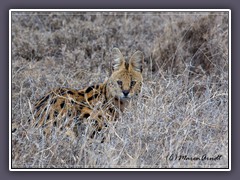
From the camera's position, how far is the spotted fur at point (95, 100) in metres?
7.34

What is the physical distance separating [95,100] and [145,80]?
35.7 inches

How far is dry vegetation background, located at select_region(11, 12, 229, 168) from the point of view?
7051 mm

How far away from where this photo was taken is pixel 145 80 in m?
8.28

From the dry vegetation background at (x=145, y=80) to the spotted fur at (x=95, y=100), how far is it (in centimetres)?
14

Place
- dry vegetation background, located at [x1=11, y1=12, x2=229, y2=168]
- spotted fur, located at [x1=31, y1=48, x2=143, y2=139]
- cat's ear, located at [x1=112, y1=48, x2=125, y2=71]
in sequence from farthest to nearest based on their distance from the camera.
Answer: cat's ear, located at [x1=112, y1=48, x2=125, y2=71] < spotted fur, located at [x1=31, y1=48, x2=143, y2=139] < dry vegetation background, located at [x1=11, y1=12, x2=229, y2=168]

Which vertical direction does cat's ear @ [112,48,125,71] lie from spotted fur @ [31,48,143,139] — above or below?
above

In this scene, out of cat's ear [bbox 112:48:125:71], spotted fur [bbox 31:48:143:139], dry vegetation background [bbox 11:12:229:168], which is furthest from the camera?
cat's ear [bbox 112:48:125:71]

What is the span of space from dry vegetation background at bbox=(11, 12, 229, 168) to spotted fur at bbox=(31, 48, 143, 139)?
14 centimetres

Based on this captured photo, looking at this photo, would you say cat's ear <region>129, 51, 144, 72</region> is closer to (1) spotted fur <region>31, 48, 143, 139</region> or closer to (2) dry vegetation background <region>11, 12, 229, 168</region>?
(1) spotted fur <region>31, 48, 143, 139</region>

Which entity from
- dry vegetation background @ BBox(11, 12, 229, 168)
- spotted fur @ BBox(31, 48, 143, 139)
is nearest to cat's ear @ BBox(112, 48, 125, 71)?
spotted fur @ BBox(31, 48, 143, 139)

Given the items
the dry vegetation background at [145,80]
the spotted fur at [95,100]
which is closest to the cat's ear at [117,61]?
the spotted fur at [95,100]

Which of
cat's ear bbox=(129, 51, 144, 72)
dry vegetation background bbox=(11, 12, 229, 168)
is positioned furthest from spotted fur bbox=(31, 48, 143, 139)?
dry vegetation background bbox=(11, 12, 229, 168)

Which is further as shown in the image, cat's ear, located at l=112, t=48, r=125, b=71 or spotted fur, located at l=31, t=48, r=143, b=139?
cat's ear, located at l=112, t=48, r=125, b=71

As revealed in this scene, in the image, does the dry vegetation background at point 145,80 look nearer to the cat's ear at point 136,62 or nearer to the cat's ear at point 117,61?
the cat's ear at point 136,62
